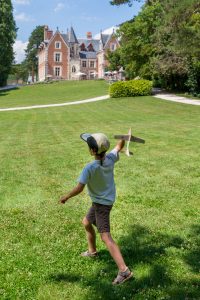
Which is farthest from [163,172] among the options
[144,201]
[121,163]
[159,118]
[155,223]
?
[159,118]

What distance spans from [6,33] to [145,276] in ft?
211

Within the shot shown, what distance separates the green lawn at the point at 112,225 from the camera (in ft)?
15.5

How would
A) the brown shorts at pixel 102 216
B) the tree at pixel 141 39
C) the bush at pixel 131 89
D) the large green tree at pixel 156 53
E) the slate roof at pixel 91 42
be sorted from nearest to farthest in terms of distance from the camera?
the brown shorts at pixel 102 216
the large green tree at pixel 156 53
the tree at pixel 141 39
the bush at pixel 131 89
the slate roof at pixel 91 42

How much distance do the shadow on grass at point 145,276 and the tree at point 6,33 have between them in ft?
202

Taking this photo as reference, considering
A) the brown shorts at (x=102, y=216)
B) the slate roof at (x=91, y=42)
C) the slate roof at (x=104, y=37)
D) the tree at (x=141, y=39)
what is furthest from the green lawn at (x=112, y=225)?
the slate roof at (x=91, y=42)

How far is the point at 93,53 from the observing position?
100375 millimetres

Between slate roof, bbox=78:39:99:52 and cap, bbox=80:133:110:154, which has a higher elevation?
slate roof, bbox=78:39:99:52

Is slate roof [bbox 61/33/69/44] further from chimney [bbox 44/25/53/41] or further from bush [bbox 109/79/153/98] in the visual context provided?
bush [bbox 109/79/153/98]

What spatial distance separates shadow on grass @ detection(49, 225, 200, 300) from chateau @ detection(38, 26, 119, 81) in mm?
85897

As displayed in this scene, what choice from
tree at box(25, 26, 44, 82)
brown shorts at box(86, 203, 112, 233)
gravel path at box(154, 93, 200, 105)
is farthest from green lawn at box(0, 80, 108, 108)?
tree at box(25, 26, 44, 82)

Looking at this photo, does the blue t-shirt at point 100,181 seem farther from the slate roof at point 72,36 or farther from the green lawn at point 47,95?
the slate roof at point 72,36

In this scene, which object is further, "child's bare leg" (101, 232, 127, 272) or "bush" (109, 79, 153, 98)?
"bush" (109, 79, 153, 98)

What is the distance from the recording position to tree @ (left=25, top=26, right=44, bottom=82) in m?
116

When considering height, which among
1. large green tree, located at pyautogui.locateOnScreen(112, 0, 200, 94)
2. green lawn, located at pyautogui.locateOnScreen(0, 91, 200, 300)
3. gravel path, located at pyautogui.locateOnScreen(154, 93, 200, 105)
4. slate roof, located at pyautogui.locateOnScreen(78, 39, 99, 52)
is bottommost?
green lawn, located at pyautogui.locateOnScreen(0, 91, 200, 300)
